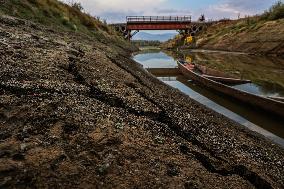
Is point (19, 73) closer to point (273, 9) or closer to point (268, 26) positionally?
point (268, 26)

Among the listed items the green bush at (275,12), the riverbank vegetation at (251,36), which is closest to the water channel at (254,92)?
the riverbank vegetation at (251,36)

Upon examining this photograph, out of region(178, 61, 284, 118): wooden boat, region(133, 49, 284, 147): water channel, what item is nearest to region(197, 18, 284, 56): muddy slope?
region(133, 49, 284, 147): water channel

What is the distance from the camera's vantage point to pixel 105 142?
8.08m

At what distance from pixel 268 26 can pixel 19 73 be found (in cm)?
5010

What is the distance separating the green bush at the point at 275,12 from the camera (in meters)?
59.1

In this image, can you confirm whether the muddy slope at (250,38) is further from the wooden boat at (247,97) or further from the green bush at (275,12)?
the wooden boat at (247,97)

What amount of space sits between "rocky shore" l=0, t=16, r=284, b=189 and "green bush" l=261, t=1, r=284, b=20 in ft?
168

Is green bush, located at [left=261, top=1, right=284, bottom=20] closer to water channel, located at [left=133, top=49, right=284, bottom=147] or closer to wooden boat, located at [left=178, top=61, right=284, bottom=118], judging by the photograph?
water channel, located at [left=133, top=49, right=284, bottom=147]

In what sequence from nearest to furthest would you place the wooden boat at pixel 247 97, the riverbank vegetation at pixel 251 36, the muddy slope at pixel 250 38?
1. the wooden boat at pixel 247 97
2. the muddy slope at pixel 250 38
3. the riverbank vegetation at pixel 251 36

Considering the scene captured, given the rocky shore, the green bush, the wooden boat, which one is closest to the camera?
the rocky shore

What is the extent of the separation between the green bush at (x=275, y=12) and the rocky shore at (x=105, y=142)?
51241mm

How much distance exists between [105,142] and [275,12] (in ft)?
190

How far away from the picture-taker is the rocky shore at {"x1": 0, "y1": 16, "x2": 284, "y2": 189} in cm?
686

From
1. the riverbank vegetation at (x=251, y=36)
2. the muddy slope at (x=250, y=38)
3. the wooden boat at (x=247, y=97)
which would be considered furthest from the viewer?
the riverbank vegetation at (x=251, y=36)
